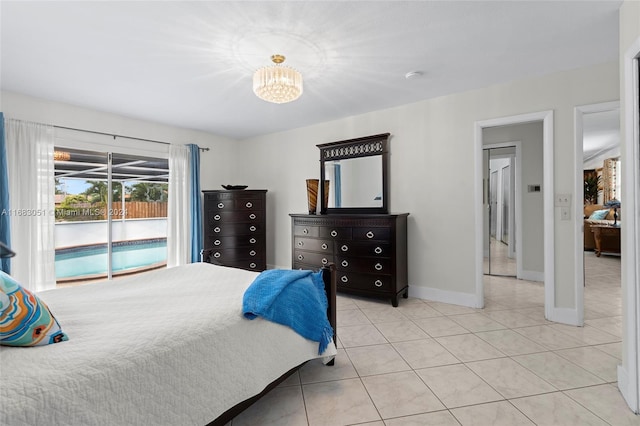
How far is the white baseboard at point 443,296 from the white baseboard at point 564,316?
0.69m

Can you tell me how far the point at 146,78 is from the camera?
112 inches

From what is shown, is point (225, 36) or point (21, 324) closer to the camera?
point (21, 324)

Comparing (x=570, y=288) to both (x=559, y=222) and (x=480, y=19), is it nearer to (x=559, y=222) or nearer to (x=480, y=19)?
(x=559, y=222)

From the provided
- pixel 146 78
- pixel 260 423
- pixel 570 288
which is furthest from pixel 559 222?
pixel 146 78

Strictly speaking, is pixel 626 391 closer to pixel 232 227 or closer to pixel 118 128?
pixel 232 227

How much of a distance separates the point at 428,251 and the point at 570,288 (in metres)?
1.35

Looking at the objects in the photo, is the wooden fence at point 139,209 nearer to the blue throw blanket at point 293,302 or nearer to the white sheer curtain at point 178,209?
the white sheer curtain at point 178,209

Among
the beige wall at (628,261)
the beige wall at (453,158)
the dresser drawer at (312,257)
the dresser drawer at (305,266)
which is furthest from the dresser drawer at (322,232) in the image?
the beige wall at (628,261)

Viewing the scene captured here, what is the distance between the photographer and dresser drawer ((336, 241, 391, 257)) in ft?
11.2

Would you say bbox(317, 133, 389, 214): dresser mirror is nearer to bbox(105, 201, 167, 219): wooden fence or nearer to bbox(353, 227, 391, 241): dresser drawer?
bbox(353, 227, 391, 241): dresser drawer

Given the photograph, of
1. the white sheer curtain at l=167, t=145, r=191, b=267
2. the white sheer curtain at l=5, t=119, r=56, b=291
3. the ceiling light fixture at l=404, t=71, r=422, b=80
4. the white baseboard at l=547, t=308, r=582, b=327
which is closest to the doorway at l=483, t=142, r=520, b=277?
the white baseboard at l=547, t=308, r=582, b=327

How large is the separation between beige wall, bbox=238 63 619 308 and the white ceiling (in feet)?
0.61

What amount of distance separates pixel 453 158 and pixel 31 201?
4705 millimetres

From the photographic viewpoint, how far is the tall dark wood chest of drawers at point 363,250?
3.40 metres
